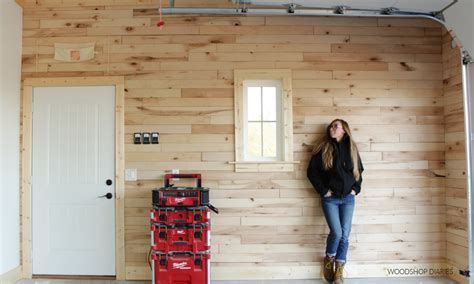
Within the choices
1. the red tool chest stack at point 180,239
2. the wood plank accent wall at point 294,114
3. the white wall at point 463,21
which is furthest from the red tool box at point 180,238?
the white wall at point 463,21

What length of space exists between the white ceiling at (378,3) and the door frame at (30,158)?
1.80 meters

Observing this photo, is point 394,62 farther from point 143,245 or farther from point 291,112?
point 143,245

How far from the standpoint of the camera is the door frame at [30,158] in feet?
11.8

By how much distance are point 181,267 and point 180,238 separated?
0.26 meters

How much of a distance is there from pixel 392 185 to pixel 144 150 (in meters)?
2.72

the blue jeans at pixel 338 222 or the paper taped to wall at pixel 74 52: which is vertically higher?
the paper taped to wall at pixel 74 52

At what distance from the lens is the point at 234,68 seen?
3670 mm

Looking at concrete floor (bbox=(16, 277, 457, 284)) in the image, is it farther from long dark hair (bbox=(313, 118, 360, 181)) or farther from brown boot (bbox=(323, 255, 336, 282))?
long dark hair (bbox=(313, 118, 360, 181))

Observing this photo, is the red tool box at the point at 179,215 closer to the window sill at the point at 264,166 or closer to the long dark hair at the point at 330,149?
the window sill at the point at 264,166

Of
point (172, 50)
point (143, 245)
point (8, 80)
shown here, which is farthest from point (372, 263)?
point (8, 80)

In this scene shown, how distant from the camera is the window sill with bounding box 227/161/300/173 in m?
3.61

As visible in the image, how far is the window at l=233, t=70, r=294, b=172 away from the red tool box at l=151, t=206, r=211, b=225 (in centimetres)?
72

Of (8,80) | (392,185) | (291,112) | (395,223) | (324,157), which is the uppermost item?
(8,80)

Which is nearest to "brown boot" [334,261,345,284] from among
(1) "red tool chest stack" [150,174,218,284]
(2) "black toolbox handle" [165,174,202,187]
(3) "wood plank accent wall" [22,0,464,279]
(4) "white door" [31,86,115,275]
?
(3) "wood plank accent wall" [22,0,464,279]
